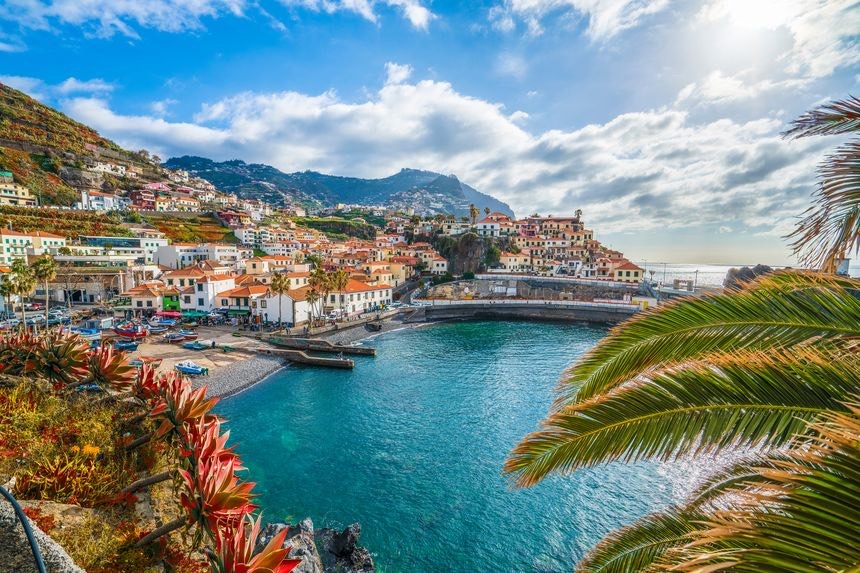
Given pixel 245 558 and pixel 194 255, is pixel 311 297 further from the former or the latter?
pixel 245 558

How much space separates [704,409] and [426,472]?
15.5 metres

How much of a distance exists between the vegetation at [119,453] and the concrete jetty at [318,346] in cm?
2698

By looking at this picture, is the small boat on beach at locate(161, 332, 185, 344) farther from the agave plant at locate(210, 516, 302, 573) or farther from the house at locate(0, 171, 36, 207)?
the house at locate(0, 171, 36, 207)

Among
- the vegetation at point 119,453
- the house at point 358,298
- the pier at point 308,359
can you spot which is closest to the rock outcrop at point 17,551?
the vegetation at point 119,453

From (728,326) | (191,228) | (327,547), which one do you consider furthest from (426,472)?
(191,228)

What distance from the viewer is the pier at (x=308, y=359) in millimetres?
30281

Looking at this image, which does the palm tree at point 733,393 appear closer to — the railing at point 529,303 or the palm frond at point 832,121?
the palm frond at point 832,121

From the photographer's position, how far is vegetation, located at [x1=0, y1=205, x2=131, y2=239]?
54812mm

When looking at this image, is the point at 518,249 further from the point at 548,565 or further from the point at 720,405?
the point at 720,405

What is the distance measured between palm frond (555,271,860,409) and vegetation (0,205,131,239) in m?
75.2

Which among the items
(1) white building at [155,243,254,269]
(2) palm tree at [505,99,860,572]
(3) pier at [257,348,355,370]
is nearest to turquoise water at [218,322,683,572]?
(3) pier at [257,348,355,370]

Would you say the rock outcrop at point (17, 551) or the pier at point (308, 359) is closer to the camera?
the rock outcrop at point (17, 551)

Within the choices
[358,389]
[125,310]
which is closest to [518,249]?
[358,389]

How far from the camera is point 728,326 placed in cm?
317
